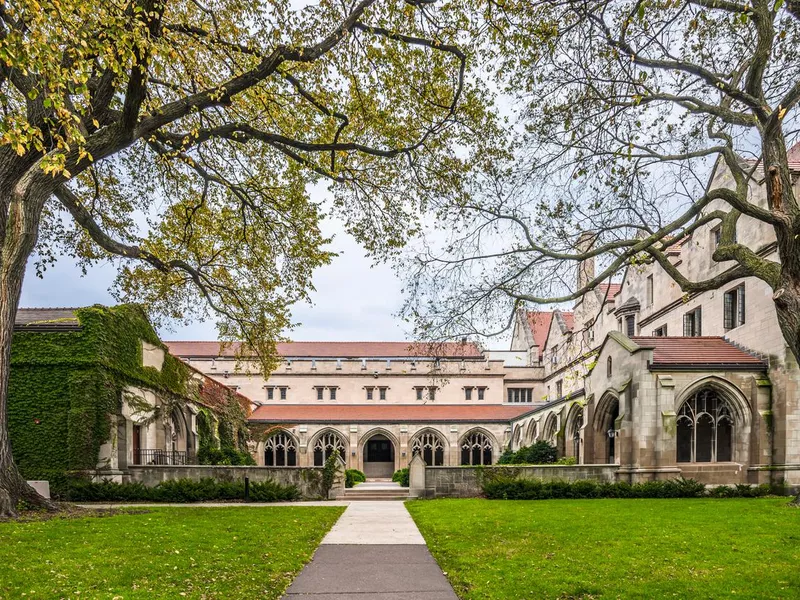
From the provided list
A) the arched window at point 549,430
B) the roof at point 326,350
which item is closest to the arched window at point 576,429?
the arched window at point 549,430

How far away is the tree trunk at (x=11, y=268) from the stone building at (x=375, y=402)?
72.0ft

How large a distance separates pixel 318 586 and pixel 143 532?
14.8ft

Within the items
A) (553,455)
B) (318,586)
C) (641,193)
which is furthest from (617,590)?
(553,455)

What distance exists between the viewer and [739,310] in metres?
20.1

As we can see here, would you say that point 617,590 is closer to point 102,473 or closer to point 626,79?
point 626,79

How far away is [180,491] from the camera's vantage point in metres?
15.8

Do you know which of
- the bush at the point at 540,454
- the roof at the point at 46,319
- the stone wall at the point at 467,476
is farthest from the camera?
the bush at the point at 540,454

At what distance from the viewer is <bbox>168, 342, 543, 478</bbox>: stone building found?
32.9 meters

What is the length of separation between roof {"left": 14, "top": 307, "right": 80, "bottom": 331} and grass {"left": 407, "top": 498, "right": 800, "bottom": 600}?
11689 millimetres

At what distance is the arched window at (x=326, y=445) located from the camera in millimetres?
33188

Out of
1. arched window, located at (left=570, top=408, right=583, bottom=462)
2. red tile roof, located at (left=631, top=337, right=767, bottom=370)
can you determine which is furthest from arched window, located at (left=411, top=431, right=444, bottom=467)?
red tile roof, located at (left=631, top=337, right=767, bottom=370)

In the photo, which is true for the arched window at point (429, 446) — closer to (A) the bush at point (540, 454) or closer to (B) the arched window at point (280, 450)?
(B) the arched window at point (280, 450)

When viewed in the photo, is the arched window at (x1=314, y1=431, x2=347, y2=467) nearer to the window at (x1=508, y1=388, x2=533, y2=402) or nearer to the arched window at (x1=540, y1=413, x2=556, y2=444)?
the arched window at (x1=540, y1=413, x2=556, y2=444)

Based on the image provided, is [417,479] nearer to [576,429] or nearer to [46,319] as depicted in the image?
[576,429]
